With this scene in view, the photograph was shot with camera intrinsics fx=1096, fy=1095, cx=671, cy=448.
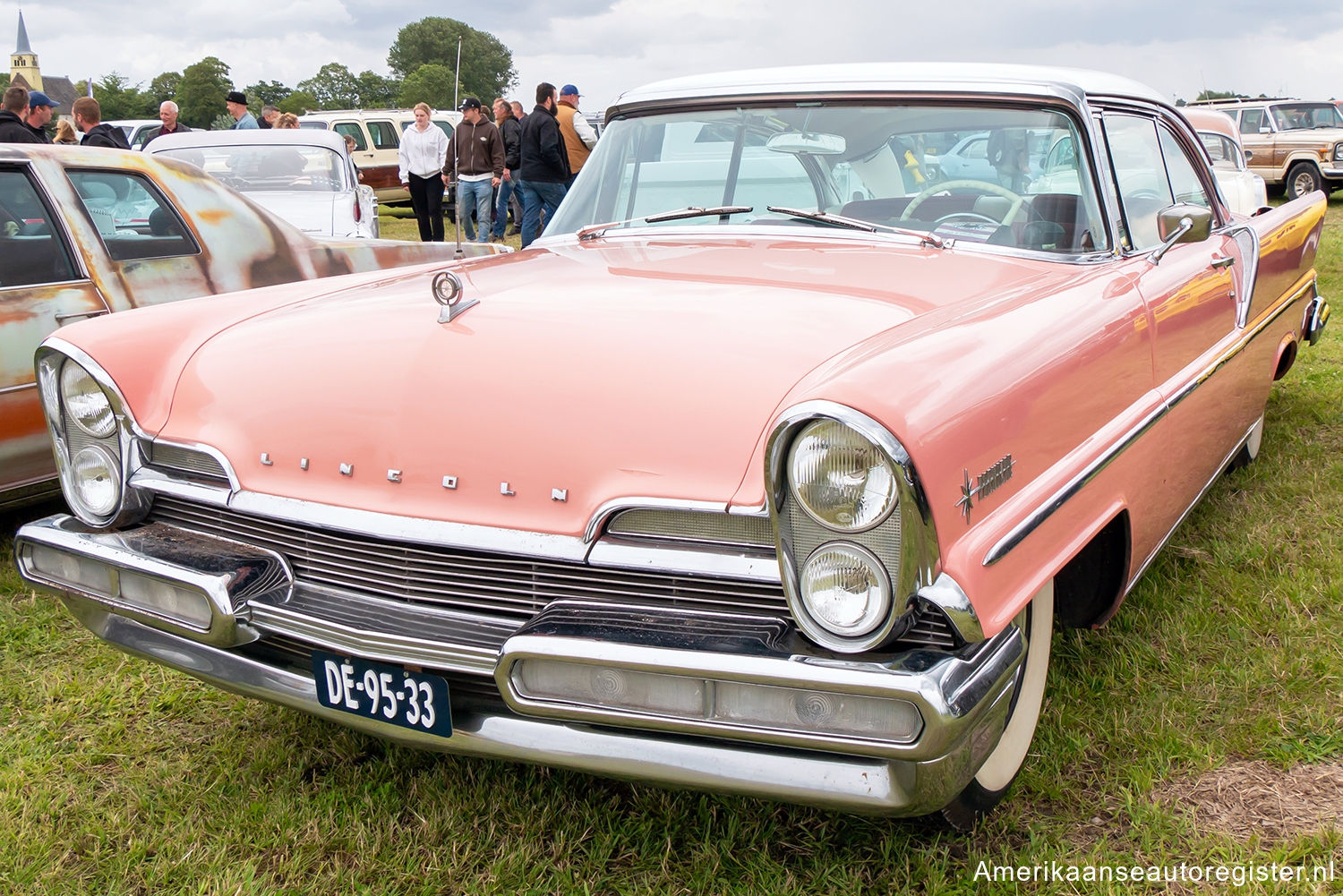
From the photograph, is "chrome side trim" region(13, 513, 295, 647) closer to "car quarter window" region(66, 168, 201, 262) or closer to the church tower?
"car quarter window" region(66, 168, 201, 262)

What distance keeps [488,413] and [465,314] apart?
0.35 m

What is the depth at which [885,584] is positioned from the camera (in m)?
1.54

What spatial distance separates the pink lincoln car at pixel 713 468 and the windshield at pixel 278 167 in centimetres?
548

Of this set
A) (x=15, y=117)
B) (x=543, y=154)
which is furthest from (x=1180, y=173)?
(x=543, y=154)

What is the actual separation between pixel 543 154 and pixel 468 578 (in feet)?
26.3

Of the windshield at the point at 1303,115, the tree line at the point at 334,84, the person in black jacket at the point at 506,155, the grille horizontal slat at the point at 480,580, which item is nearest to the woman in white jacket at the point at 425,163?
the person in black jacket at the point at 506,155

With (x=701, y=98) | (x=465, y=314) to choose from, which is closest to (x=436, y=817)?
(x=465, y=314)

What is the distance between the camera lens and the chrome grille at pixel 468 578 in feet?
5.57

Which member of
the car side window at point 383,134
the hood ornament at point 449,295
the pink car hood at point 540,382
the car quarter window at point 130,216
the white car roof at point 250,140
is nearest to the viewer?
the pink car hood at point 540,382

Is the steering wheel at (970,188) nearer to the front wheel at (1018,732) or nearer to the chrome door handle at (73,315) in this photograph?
the front wheel at (1018,732)

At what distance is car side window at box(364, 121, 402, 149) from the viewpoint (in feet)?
56.0

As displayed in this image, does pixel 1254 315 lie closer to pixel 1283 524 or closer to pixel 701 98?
pixel 1283 524

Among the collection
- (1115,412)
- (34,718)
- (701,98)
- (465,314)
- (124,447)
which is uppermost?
(701,98)

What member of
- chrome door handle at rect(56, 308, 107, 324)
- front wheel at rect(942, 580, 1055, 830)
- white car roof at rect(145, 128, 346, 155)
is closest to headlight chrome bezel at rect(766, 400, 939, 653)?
front wheel at rect(942, 580, 1055, 830)
